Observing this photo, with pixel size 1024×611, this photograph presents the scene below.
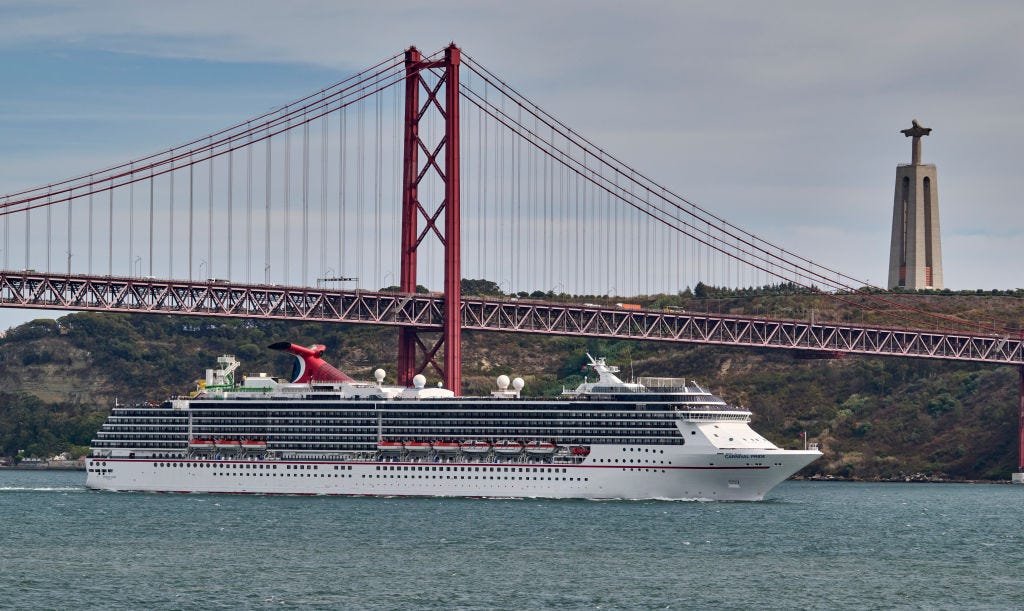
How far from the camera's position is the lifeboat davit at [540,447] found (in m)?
75.4

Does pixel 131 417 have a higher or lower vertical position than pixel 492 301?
lower

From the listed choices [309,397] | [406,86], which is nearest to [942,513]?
[309,397]

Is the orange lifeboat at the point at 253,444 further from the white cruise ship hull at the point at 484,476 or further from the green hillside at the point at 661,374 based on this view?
the green hillside at the point at 661,374

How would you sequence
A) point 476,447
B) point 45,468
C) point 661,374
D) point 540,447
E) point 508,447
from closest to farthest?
point 540,447
point 508,447
point 476,447
point 661,374
point 45,468

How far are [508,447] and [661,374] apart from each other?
2480 inches

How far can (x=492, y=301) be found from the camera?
308 ft

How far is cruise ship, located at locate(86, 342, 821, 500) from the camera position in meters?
73.1

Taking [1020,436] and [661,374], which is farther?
[661,374]

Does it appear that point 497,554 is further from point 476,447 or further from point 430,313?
point 430,313

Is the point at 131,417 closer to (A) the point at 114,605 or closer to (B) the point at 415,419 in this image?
(B) the point at 415,419

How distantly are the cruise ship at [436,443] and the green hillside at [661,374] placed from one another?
7.51m

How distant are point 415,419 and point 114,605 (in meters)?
36.2

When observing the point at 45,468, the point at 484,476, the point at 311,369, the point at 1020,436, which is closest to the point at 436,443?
the point at 484,476

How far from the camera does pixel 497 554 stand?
53281 millimetres
